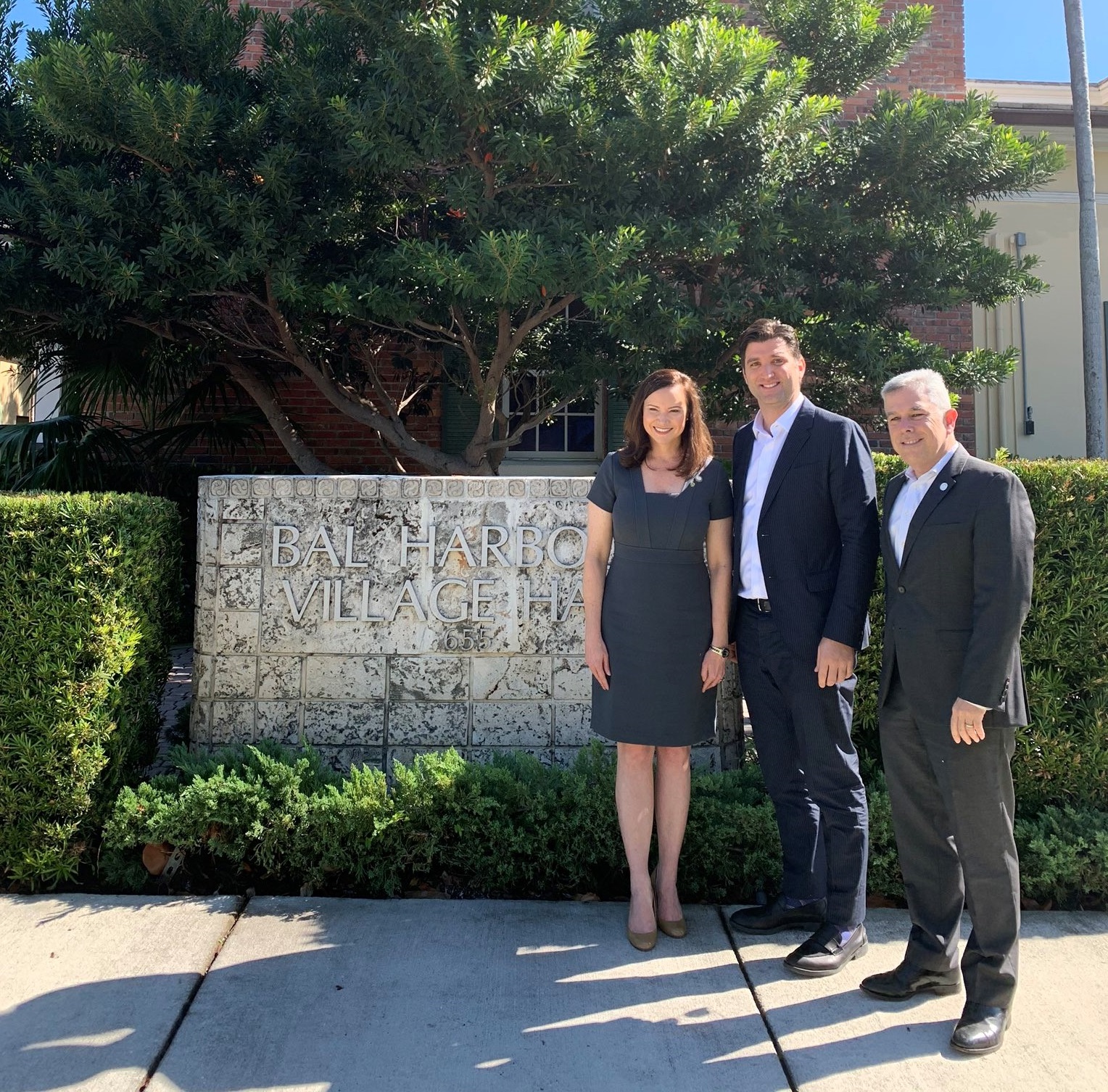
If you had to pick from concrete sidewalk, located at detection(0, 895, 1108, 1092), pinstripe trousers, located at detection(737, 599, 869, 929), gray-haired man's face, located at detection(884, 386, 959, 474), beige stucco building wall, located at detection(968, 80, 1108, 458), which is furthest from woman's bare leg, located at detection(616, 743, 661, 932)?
beige stucco building wall, located at detection(968, 80, 1108, 458)

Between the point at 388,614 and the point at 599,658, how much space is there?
4.41 ft

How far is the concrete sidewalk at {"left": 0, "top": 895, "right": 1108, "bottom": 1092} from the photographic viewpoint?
2.68 meters

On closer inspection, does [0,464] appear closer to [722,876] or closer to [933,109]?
[722,876]

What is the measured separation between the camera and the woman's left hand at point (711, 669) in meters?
3.39

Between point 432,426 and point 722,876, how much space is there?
18.8ft

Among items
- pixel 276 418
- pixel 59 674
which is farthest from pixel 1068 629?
pixel 276 418

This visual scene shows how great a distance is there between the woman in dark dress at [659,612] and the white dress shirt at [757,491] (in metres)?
0.06

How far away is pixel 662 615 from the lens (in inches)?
133

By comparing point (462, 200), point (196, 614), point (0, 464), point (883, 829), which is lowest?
point (883, 829)

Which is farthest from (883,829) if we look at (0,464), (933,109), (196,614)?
(0,464)

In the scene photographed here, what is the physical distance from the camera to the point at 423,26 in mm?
4766

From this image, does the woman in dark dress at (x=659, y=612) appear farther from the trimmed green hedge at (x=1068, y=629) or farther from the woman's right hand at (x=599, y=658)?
the trimmed green hedge at (x=1068, y=629)

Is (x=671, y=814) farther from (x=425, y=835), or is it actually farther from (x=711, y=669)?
(x=425, y=835)

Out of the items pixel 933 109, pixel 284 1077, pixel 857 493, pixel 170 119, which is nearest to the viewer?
pixel 284 1077
